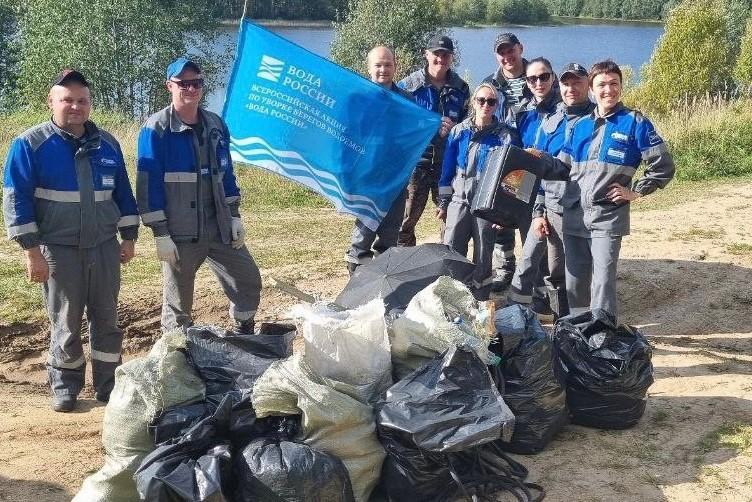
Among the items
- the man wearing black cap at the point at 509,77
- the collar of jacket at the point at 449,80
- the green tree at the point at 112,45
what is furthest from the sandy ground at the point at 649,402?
the green tree at the point at 112,45

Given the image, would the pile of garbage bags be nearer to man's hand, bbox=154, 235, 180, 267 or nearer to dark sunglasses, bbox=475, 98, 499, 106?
man's hand, bbox=154, 235, 180, 267

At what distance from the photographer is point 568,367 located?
182 inches

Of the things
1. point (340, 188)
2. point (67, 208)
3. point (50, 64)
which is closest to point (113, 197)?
point (67, 208)

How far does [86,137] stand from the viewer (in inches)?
194

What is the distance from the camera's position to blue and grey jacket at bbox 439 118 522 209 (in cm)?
626

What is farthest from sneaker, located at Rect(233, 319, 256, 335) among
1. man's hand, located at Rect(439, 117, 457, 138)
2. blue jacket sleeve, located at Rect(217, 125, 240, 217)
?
man's hand, located at Rect(439, 117, 457, 138)

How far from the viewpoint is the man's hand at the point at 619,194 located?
523 centimetres

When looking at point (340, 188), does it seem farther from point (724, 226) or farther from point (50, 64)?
point (50, 64)

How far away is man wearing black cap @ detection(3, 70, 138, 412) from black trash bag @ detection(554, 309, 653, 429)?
108 inches

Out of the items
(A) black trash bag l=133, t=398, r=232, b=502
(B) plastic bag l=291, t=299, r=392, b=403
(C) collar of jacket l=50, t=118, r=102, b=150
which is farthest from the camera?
(C) collar of jacket l=50, t=118, r=102, b=150

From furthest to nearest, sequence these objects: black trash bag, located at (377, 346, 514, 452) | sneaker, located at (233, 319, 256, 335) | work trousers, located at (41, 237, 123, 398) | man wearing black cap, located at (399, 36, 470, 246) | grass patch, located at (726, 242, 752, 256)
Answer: grass patch, located at (726, 242, 752, 256) < man wearing black cap, located at (399, 36, 470, 246) < sneaker, located at (233, 319, 256, 335) < work trousers, located at (41, 237, 123, 398) < black trash bag, located at (377, 346, 514, 452)

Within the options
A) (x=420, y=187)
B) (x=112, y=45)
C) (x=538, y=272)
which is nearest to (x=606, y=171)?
(x=538, y=272)

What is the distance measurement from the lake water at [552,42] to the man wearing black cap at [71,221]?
33882 millimetres

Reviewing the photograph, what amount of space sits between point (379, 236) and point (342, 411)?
348 cm
